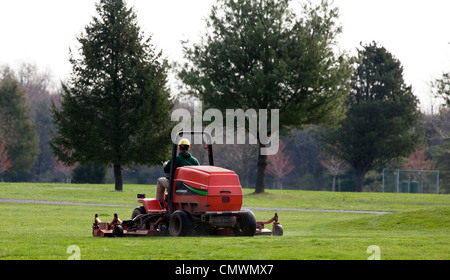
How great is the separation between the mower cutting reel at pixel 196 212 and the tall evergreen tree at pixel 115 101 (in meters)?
30.6

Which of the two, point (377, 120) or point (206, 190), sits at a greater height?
point (377, 120)

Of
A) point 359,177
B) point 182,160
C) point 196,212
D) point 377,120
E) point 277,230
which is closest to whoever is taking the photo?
point 196,212

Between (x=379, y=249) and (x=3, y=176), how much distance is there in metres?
72.1

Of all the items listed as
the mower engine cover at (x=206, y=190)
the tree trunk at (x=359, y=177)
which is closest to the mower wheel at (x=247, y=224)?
the mower engine cover at (x=206, y=190)

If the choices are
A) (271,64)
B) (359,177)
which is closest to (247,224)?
(271,64)

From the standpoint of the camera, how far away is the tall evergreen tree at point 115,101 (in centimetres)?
4569

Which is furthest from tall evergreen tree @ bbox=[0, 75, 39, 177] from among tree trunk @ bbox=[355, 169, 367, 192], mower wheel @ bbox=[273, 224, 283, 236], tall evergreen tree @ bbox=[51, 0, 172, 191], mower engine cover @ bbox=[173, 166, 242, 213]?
mower engine cover @ bbox=[173, 166, 242, 213]

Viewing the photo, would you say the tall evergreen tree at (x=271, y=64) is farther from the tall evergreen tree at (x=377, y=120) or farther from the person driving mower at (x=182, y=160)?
the person driving mower at (x=182, y=160)

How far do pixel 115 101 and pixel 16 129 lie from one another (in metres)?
32.6

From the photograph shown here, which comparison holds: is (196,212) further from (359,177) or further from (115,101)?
(359,177)

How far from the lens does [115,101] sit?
153 feet

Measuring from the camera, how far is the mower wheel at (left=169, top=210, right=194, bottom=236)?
1409cm

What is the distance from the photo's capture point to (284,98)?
4281 cm

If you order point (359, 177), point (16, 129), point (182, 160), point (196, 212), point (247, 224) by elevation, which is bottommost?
point (247, 224)
